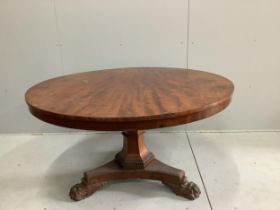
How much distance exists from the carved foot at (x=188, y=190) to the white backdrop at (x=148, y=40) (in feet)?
3.28

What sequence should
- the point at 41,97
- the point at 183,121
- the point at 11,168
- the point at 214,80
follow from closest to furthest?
the point at 183,121, the point at 41,97, the point at 214,80, the point at 11,168

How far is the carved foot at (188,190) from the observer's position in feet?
5.36

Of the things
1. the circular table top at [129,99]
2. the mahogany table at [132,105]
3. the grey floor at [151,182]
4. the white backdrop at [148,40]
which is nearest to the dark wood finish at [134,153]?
the mahogany table at [132,105]

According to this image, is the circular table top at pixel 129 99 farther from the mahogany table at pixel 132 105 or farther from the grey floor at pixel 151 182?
the grey floor at pixel 151 182

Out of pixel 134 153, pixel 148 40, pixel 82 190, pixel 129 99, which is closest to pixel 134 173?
pixel 134 153

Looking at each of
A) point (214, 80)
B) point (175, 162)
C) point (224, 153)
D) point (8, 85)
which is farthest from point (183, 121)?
point (8, 85)

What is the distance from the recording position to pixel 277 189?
5.56 feet

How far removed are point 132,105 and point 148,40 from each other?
1105mm

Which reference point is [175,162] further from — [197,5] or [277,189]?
[197,5]

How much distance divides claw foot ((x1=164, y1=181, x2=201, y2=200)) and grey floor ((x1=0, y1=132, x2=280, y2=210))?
0.03 metres

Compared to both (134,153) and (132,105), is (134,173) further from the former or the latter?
(132,105)

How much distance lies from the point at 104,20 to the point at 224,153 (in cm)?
133

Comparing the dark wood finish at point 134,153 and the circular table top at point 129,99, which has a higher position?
the circular table top at point 129,99

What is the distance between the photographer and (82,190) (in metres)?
1.68
